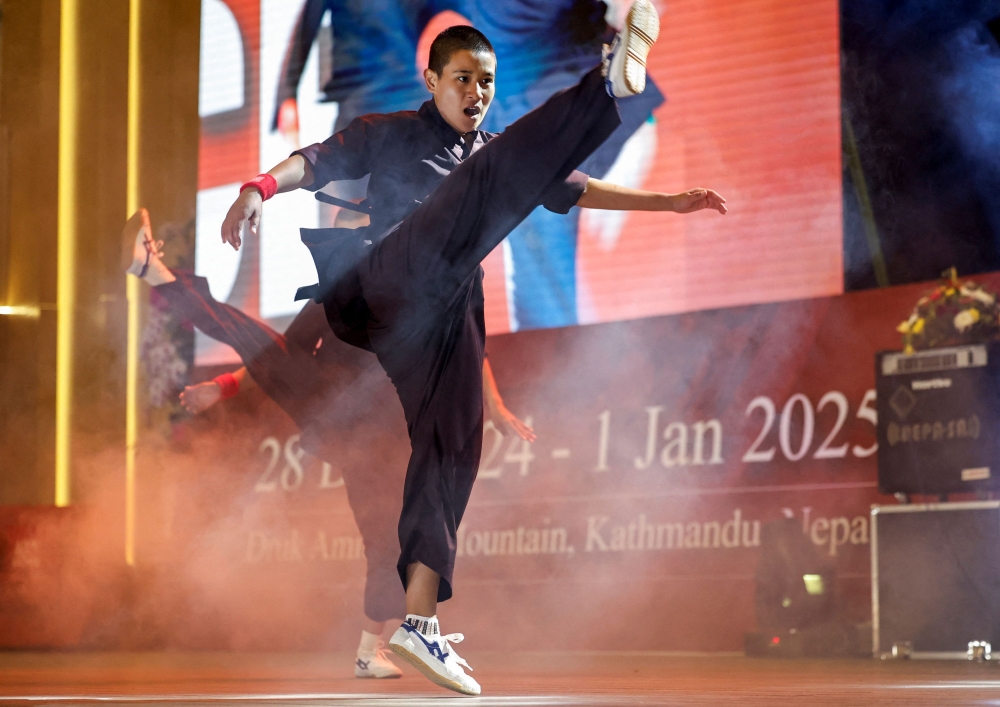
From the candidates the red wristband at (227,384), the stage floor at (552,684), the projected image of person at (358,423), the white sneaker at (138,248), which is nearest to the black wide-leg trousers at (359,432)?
the projected image of person at (358,423)

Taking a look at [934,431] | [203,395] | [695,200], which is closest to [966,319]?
[934,431]

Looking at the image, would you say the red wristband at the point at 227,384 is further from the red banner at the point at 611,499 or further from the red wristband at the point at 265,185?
the red banner at the point at 611,499

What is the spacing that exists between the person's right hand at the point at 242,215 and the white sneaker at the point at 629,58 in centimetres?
54

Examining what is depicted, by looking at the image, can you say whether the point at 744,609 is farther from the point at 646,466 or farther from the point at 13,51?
the point at 13,51

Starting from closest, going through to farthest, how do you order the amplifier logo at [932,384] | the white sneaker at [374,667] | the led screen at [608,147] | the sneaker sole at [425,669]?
the sneaker sole at [425,669], the white sneaker at [374,667], the amplifier logo at [932,384], the led screen at [608,147]

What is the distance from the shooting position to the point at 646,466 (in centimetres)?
463

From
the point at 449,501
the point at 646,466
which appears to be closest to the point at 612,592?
the point at 646,466

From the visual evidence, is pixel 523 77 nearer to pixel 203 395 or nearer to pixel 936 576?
pixel 203 395

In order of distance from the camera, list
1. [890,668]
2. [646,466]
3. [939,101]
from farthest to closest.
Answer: [646,466]
[939,101]
[890,668]

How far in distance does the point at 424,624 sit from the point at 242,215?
656mm

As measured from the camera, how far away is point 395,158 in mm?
2066

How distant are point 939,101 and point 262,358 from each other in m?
2.34

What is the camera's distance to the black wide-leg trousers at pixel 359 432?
9.27ft

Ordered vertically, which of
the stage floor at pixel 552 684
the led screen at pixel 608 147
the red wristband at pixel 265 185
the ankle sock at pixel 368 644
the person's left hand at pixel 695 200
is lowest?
the stage floor at pixel 552 684
